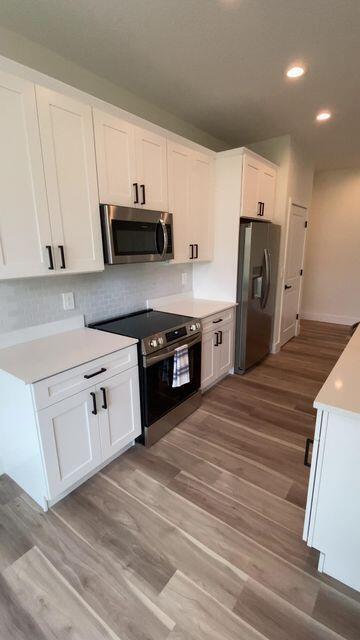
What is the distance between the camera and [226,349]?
3264mm

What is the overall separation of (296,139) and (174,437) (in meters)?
3.84

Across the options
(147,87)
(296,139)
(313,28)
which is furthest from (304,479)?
(296,139)

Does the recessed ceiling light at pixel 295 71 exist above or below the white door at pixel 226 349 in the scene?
above

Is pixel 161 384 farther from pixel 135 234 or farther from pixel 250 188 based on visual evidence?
pixel 250 188

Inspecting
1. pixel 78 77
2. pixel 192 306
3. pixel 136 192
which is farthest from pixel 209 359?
pixel 78 77

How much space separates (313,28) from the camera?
71.6 inches

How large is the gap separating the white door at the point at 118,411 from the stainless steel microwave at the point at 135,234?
856mm

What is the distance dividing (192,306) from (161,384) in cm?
110

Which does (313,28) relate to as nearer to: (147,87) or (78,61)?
(147,87)

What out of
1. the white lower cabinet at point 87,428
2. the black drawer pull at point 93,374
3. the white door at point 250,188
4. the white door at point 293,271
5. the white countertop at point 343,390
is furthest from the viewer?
the white door at point 293,271

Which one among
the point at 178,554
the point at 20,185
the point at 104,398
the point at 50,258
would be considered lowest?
the point at 178,554

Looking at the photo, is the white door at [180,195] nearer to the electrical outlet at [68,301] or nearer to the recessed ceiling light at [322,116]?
the electrical outlet at [68,301]

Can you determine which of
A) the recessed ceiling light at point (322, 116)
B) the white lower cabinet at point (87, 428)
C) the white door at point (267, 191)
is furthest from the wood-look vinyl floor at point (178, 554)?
the recessed ceiling light at point (322, 116)

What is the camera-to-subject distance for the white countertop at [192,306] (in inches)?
111
